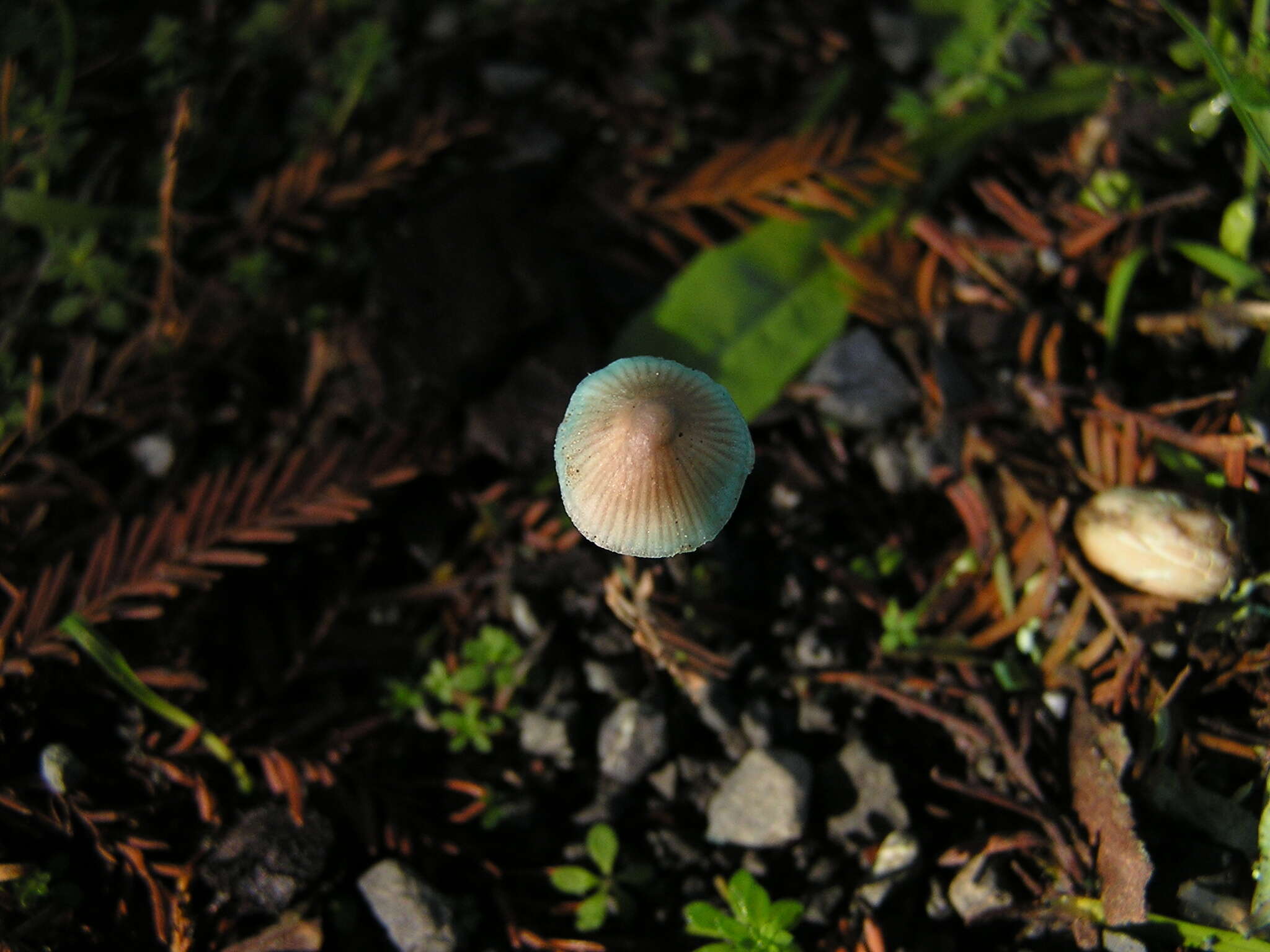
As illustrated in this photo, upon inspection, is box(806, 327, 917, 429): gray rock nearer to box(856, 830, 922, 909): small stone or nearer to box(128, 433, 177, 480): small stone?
box(856, 830, 922, 909): small stone

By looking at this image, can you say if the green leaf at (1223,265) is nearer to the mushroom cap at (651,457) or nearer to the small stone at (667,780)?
the mushroom cap at (651,457)

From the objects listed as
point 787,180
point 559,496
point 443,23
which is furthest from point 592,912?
point 443,23

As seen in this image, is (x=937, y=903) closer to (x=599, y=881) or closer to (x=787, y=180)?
(x=599, y=881)

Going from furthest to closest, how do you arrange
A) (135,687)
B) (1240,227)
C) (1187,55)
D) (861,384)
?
(1187,55) < (861,384) < (1240,227) < (135,687)

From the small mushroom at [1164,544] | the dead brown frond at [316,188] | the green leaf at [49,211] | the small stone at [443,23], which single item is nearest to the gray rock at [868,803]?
the small mushroom at [1164,544]

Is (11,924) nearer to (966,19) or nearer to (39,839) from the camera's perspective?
(39,839)

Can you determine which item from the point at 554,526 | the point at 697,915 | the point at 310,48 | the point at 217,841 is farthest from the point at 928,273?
the point at 217,841
